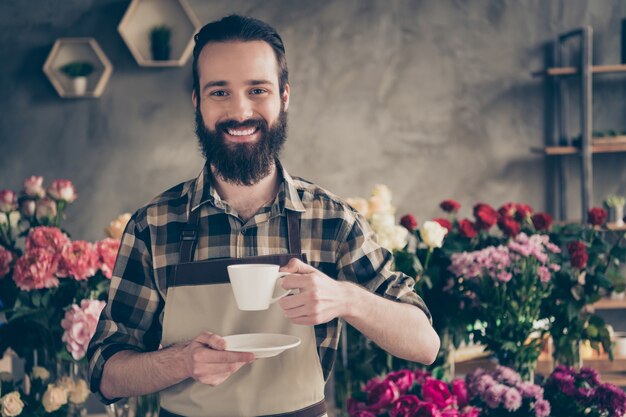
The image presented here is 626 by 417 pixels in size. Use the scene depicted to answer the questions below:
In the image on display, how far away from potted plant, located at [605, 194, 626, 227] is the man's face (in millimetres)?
3156

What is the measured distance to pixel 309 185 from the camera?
1.38 metres

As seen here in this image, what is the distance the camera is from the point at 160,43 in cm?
415

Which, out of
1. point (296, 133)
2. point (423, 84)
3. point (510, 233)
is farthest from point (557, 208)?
point (510, 233)

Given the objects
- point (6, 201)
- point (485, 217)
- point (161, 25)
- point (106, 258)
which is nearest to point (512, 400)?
point (485, 217)

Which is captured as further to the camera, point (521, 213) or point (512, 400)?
point (521, 213)

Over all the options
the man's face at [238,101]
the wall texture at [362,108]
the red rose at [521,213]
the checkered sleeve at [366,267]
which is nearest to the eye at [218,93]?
the man's face at [238,101]

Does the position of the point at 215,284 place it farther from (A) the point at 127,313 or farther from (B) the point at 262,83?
(B) the point at 262,83

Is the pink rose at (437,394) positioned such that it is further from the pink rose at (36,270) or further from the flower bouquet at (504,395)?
the pink rose at (36,270)

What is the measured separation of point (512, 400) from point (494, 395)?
42 millimetres

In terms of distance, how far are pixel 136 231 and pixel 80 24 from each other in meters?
3.30

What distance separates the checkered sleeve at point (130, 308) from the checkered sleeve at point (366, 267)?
0.32 metres

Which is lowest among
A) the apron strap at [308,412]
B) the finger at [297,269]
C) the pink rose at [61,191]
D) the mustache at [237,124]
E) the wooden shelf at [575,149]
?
the apron strap at [308,412]

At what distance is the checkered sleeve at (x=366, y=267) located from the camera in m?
1.29

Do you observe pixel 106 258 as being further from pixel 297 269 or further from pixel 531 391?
pixel 531 391
